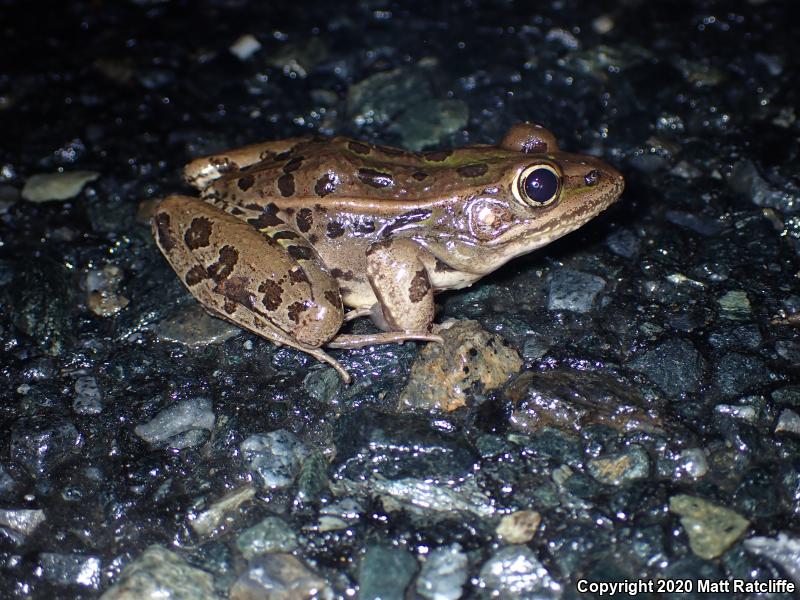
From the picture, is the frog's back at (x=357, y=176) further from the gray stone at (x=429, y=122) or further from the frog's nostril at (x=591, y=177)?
the gray stone at (x=429, y=122)

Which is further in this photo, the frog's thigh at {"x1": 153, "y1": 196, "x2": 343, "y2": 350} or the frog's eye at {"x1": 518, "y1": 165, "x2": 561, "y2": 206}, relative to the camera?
the frog's eye at {"x1": 518, "y1": 165, "x2": 561, "y2": 206}

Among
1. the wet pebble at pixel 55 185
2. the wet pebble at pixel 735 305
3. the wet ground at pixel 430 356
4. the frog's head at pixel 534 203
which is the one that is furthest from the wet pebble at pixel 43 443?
the wet pebble at pixel 735 305

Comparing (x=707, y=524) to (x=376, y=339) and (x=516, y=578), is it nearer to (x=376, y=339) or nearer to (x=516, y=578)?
(x=516, y=578)

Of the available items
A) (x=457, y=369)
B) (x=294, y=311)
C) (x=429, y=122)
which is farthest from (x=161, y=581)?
(x=429, y=122)

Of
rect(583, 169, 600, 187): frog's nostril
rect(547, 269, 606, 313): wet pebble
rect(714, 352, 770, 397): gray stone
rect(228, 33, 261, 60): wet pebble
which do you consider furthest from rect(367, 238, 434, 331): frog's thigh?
rect(228, 33, 261, 60): wet pebble

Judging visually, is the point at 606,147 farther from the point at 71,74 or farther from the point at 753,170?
the point at 71,74

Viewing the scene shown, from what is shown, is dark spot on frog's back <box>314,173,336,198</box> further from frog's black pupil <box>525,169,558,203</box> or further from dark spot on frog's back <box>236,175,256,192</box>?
frog's black pupil <box>525,169,558,203</box>

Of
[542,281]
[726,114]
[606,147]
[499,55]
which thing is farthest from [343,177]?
[726,114]
